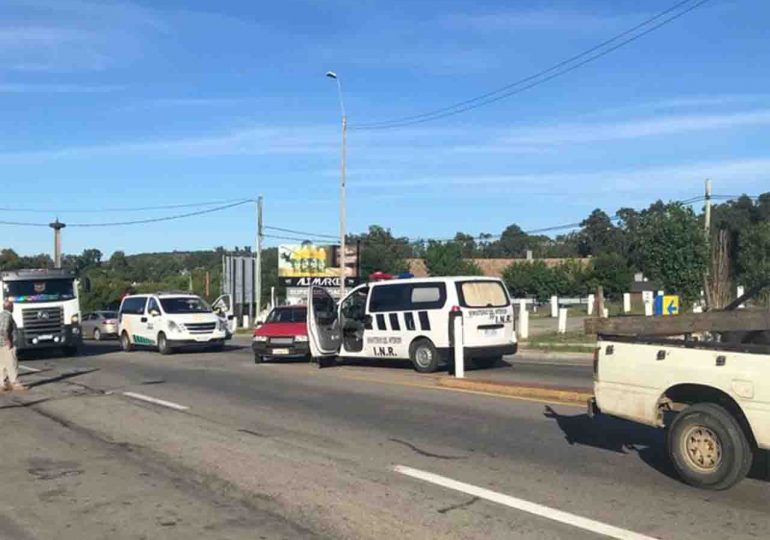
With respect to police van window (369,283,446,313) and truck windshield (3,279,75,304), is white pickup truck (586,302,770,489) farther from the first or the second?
truck windshield (3,279,75,304)

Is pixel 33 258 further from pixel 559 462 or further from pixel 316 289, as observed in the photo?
pixel 559 462

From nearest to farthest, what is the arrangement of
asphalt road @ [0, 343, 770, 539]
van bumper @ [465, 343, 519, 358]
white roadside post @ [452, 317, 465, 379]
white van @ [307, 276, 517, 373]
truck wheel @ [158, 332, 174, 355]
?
asphalt road @ [0, 343, 770, 539] → white roadside post @ [452, 317, 465, 379] → van bumper @ [465, 343, 519, 358] → white van @ [307, 276, 517, 373] → truck wheel @ [158, 332, 174, 355]

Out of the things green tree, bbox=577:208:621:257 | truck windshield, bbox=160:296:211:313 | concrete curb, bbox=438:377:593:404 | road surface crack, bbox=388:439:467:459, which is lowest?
road surface crack, bbox=388:439:467:459

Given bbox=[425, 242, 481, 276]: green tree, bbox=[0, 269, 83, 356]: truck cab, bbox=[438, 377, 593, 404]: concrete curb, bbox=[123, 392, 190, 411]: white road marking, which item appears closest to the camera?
bbox=[438, 377, 593, 404]: concrete curb

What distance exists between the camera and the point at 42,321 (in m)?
23.3

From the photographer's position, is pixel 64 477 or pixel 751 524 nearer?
pixel 751 524

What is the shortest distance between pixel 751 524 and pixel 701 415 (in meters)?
1.19

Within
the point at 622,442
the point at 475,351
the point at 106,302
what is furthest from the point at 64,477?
the point at 106,302

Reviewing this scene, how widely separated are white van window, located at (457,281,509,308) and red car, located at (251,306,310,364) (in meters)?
5.08

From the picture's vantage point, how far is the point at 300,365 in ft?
65.0

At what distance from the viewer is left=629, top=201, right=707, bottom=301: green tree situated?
119 feet

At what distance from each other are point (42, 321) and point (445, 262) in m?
65.2

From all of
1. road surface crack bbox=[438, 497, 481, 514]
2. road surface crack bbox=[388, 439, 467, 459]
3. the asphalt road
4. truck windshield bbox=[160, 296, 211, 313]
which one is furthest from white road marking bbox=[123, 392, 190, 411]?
truck windshield bbox=[160, 296, 211, 313]

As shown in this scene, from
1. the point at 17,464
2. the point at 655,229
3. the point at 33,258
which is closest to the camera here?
the point at 17,464
